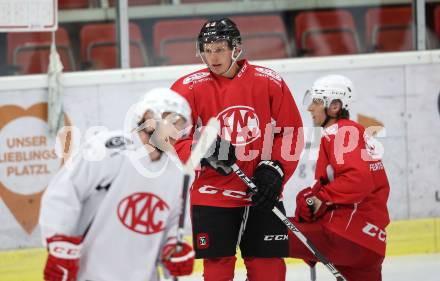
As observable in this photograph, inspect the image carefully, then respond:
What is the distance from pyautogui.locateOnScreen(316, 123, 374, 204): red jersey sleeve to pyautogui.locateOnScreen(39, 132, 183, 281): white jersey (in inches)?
38.4

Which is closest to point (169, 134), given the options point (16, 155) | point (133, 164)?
point (133, 164)

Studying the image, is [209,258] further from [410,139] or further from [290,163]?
[410,139]

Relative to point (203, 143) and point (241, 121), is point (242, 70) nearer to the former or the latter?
point (241, 121)

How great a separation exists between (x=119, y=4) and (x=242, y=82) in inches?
69.2

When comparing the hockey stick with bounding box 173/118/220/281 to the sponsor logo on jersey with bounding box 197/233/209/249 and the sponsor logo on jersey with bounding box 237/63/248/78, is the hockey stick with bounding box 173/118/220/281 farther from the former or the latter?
the sponsor logo on jersey with bounding box 197/233/209/249

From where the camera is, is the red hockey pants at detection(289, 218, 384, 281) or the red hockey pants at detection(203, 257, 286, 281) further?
the red hockey pants at detection(289, 218, 384, 281)

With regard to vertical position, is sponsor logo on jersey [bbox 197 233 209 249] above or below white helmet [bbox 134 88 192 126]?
below

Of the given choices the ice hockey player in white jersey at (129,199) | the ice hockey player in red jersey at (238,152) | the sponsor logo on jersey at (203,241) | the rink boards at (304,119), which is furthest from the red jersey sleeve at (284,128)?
the rink boards at (304,119)

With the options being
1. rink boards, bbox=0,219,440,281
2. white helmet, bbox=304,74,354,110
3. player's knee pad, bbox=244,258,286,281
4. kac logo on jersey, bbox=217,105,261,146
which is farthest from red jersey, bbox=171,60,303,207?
rink boards, bbox=0,219,440,281

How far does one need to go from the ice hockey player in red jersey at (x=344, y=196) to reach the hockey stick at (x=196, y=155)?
483mm

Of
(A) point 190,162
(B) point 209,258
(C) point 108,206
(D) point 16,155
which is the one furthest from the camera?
(D) point 16,155

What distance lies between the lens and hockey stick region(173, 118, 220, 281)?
3320mm

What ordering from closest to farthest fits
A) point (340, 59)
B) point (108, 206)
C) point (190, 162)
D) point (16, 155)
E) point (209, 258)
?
point (108, 206)
point (190, 162)
point (209, 258)
point (16, 155)
point (340, 59)

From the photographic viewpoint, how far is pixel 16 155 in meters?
5.32
